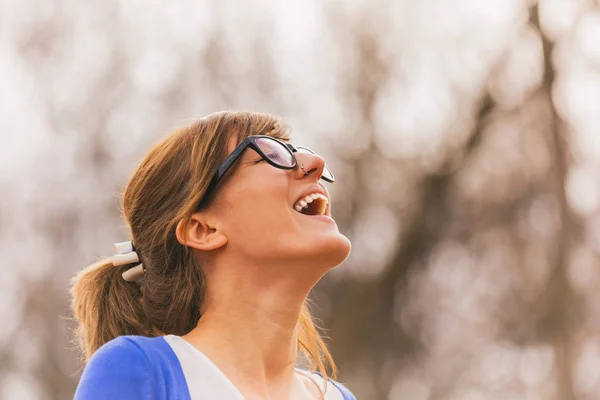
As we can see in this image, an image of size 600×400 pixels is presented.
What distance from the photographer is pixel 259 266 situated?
2322mm

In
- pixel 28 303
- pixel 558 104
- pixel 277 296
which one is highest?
pixel 277 296

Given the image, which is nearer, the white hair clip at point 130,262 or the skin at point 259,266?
the skin at point 259,266

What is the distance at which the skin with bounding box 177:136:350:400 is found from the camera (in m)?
2.28

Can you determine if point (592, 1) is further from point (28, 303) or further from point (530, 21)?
point (28, 303)

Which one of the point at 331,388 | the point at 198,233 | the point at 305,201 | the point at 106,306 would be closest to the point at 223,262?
the point at 198,233

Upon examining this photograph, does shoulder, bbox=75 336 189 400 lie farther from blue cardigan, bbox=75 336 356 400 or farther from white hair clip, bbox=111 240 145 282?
white hair clip, bbox=111 240 145 282

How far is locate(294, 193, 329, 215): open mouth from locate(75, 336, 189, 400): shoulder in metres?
0.61

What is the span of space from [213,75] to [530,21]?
4.49 metres

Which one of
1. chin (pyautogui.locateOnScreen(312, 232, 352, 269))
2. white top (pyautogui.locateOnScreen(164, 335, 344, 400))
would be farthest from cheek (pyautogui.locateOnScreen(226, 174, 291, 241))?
white top (pyautogui.locateOnScreen(164, 335, 344, 400))

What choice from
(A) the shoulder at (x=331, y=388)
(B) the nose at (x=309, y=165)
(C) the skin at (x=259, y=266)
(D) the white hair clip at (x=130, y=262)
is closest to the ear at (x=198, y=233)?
(C) the skin at (x=259, y=266)

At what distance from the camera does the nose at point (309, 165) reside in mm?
2414

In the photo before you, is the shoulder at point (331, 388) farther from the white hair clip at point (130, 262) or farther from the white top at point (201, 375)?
the white hair clip at point (130, 262)

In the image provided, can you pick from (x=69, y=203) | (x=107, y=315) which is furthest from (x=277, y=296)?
(x=69, y=203)

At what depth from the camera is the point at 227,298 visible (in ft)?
7.71
